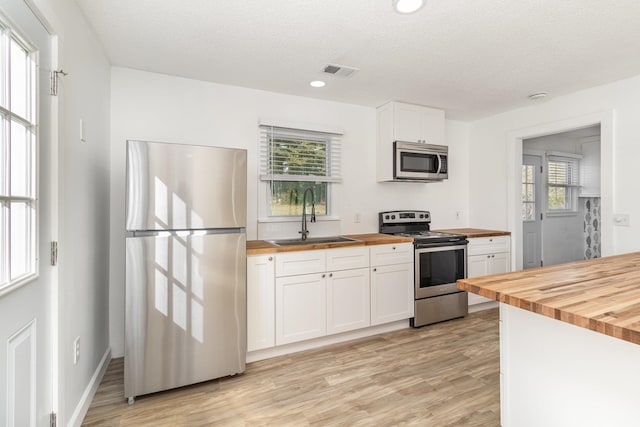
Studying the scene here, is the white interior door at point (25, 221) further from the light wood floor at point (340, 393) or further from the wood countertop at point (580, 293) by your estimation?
the wood countertop at point (580, 293)

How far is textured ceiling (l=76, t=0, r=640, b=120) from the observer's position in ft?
6.28

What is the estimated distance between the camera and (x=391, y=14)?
196cm

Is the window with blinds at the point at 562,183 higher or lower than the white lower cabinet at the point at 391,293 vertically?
higher

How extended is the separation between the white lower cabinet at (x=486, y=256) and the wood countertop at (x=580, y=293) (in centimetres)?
194

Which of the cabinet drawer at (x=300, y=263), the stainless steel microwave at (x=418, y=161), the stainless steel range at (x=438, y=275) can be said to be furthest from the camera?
the stainless steel microwave at (x=418, y=161)

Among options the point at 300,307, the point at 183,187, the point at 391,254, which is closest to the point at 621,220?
the point at 391,254

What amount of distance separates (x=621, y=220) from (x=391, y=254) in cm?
213

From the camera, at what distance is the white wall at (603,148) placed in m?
2.96

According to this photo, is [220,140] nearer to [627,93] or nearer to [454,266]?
[454,266]

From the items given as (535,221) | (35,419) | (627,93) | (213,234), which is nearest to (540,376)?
(213,234)

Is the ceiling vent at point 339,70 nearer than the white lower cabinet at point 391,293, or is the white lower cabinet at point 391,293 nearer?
the ceiling vent at point 339,70

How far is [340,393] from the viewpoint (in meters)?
2.20

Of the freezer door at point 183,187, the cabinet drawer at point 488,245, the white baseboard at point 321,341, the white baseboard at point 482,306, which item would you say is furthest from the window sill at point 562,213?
the freezer door at point 183,187

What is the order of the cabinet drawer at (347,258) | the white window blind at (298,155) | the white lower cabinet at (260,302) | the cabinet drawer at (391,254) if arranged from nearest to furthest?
the white lower cabinet at (260,302), the cabinet drawer at (347,258), the cabinet drawer at (391,254), the white window blind at (298,155)
